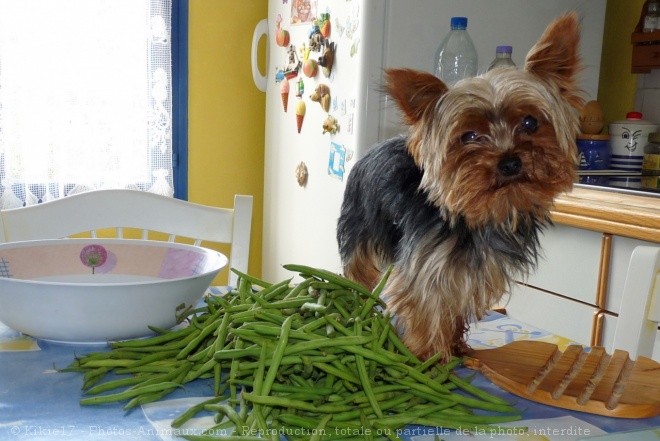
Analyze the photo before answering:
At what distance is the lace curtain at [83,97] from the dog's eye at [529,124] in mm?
2399

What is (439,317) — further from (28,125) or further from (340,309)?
(28,125)

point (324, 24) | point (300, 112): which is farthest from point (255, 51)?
point (324, 24)

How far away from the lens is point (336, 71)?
8.05 ft

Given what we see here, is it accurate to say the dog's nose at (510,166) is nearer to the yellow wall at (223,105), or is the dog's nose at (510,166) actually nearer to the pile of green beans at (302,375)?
the pile of green beans at (302,375)

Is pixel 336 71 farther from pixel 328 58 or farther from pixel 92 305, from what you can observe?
pixel 92 305

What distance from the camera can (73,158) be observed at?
3037mm

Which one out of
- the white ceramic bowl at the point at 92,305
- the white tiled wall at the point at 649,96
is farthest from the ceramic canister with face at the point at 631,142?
the white ceramic bowl at the point at 92,305

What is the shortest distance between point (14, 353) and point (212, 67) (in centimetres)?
254

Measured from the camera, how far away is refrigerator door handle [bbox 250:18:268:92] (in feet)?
10.7

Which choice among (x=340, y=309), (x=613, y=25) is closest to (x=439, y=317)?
(x=340, y=309)

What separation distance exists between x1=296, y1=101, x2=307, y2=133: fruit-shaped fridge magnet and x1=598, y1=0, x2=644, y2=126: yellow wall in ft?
3.81

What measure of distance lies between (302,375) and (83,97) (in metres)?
2.60

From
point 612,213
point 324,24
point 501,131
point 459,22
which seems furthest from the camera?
point 324,24

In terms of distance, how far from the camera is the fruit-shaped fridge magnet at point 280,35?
2.99 meters
